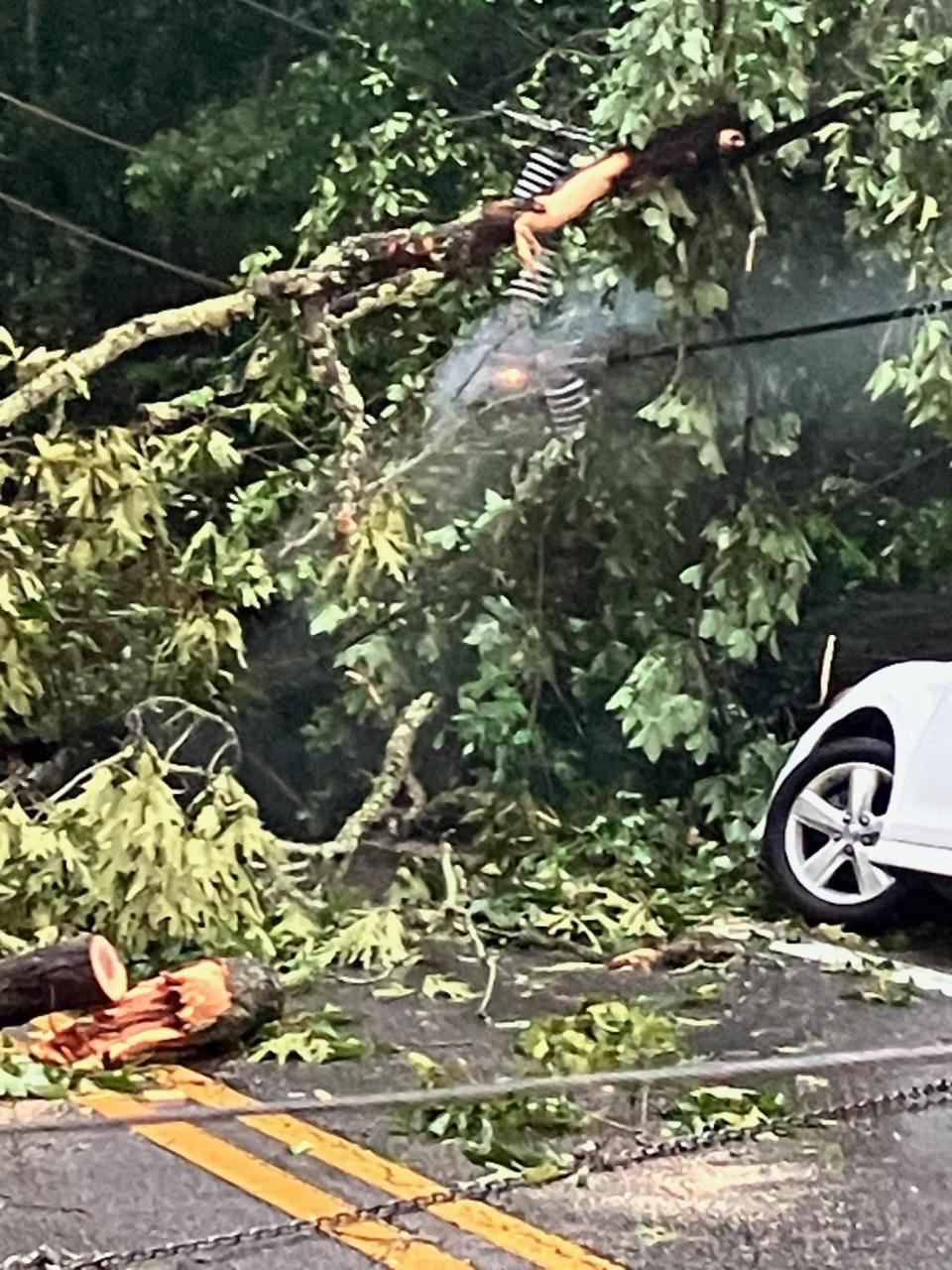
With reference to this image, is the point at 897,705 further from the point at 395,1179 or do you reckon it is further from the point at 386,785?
the point at 395,1179

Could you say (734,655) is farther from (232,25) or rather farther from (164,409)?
(232,25)

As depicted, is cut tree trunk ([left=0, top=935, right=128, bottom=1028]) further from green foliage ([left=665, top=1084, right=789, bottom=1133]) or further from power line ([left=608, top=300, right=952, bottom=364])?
power line ([left=608, top=300, right=952, bottom=364])

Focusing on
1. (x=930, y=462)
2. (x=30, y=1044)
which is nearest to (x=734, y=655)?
(x=930, y=462)

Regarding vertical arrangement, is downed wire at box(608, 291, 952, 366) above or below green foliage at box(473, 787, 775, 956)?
above

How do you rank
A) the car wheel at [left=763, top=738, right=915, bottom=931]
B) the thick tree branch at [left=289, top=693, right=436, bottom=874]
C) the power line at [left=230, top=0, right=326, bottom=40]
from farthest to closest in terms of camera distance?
the power line at [left=230, top=0, right=326, bottom=40] → the thick tree branch at [left=289, top=693, right=436, bottom=874] → the car wheel at [left=763, top=738, right=915, bottom=931]

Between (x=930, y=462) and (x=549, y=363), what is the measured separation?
1.07 meters

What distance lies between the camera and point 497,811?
15.9 ft

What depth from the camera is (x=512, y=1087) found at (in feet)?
10.3

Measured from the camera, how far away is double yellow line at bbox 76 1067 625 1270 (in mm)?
2574

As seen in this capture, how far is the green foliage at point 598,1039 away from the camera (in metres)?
3.43

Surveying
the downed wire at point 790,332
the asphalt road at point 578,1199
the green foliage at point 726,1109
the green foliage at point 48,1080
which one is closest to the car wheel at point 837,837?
the asphalt road at point 578,1199

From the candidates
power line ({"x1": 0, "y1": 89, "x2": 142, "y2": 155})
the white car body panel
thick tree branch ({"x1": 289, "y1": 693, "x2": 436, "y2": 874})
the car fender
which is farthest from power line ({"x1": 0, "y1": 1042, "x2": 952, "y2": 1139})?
power line ({"x1": 0, "y1": 89, "x2": 142, "y2": 155})

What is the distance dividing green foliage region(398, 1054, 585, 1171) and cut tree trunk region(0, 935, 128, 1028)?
0.66 metres

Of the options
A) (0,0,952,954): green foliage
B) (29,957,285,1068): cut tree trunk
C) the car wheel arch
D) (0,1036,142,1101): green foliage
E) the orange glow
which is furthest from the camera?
the orange glow
